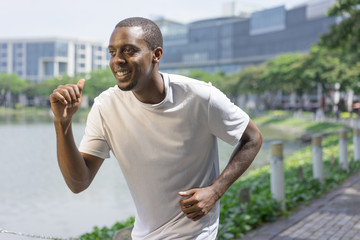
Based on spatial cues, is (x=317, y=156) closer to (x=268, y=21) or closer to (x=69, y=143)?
(x=69, y=143)

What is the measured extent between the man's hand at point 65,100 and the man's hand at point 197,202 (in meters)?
0.53

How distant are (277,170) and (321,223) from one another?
85 centimetres

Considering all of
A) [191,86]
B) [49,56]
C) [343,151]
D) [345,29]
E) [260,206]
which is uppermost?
[49,56]

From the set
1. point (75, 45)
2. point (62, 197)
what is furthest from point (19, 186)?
point (75, 45)

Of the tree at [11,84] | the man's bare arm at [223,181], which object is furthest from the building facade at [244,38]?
the man's bare arm at [223,181]

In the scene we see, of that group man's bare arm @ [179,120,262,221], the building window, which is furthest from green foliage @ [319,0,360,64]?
the building window

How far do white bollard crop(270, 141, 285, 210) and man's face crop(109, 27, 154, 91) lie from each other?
4.58m

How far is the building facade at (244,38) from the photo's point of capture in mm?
77938

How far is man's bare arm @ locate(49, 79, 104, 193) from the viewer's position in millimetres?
1572

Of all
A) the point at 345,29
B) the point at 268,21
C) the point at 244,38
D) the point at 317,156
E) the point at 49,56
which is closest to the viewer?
the point at 317,156

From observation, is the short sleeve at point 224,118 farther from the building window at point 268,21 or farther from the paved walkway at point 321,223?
the building window at point 268,21

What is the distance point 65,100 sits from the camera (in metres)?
1.55

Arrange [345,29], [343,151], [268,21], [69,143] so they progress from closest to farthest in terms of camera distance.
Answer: [69,143], [343,151], [345,29], [268,21]

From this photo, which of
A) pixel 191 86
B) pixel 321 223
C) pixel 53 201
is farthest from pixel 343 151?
pixel 191 86
